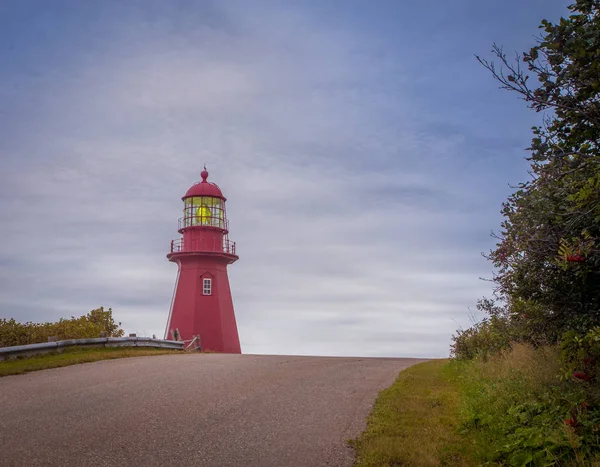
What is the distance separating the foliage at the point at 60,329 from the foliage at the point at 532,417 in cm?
2025

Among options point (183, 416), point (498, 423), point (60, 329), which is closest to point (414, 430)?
point (498, 423)

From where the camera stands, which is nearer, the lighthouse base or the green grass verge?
the green grass verge

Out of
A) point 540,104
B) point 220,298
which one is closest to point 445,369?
point 540,104

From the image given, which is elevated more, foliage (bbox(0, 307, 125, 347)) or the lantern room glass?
the lantern room glass

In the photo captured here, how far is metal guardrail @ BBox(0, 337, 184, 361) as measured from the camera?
18.3m

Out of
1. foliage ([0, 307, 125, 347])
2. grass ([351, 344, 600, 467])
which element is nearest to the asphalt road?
grass ([351, 344, 600, 467])

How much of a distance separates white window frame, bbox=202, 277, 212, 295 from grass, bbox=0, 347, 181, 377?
30.8ft

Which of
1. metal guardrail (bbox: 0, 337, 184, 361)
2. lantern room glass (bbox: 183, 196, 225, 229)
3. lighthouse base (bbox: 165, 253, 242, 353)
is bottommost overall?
metal guardrail (bbox: 0, 337, 184, 361)

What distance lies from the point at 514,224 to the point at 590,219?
1.81 m

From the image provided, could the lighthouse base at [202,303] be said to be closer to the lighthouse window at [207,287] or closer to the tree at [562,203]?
the lighthouse window at [207,287]

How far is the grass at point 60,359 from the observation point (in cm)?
1602

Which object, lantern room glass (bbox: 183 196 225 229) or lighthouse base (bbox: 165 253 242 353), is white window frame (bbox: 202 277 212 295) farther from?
lantern room glass (bbox: 183 196 225 229)

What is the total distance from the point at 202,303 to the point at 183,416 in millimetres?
21504

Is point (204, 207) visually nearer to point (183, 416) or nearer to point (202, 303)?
point (202, 303)
